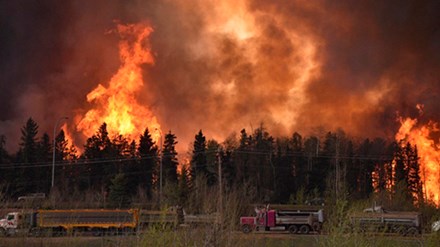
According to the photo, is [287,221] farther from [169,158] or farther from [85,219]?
[169,158]

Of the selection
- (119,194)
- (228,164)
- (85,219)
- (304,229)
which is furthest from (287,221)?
(228,164)

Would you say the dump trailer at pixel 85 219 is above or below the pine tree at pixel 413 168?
below

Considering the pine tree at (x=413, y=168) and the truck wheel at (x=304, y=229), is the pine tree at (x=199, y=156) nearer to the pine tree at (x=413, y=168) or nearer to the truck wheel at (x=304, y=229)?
the truck wheel at (x=304, y=229)

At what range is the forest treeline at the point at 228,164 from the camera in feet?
257

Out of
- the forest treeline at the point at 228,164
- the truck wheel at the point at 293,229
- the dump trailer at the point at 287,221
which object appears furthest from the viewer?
the forest treeline at the point at 228,164

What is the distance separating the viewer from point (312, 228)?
47.6m

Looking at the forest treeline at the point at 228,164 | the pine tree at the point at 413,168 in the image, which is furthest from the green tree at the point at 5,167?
the pine tree at the point at 413,168

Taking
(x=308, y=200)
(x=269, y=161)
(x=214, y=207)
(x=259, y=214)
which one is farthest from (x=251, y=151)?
(x=214, y=207)

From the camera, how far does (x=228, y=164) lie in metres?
85.5

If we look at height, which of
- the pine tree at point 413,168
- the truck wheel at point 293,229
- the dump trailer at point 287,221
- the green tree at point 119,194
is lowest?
the truck wheel at point 293,229

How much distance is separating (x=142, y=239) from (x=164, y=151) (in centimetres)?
7012

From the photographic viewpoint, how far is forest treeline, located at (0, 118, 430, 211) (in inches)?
3078

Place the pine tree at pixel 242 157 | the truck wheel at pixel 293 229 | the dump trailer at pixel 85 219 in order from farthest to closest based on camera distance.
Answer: the pine tree at pixel 242 157, the truck wheel at pixel 293 229, the dump trailer at pixel 85 219

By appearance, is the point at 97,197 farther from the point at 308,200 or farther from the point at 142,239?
the point at 142,239
